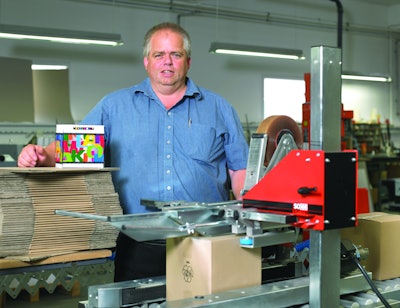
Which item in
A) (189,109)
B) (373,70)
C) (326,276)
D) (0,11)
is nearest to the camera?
(326,276)

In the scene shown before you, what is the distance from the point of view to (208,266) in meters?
1.63

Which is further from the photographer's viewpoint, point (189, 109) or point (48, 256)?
point (189, 109)

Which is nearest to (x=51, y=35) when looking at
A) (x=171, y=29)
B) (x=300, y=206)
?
(x=171, y=29)

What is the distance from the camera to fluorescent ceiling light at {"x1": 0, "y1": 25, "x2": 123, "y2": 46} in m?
6.16

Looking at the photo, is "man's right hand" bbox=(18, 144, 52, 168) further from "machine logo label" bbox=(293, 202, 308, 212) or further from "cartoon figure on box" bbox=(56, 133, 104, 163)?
"machine logo label" bbox=(293, 202, 308, 212)

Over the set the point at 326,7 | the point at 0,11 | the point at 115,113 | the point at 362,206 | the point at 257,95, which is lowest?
the point at 362,206

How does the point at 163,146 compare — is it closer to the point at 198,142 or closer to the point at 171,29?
the point at 198,142

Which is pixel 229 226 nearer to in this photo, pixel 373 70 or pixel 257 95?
pixel 257 95

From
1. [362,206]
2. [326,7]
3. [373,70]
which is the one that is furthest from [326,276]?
[373,70]

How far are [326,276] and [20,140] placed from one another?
6.15 m

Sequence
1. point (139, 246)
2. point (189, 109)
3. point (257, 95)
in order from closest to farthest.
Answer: point (139, 246) → point (189, 109) → point (257, 95)

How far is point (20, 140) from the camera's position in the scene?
287 inches

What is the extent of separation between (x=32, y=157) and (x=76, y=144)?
188mm

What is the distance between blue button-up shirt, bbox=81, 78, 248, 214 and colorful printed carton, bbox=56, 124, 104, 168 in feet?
1.26
